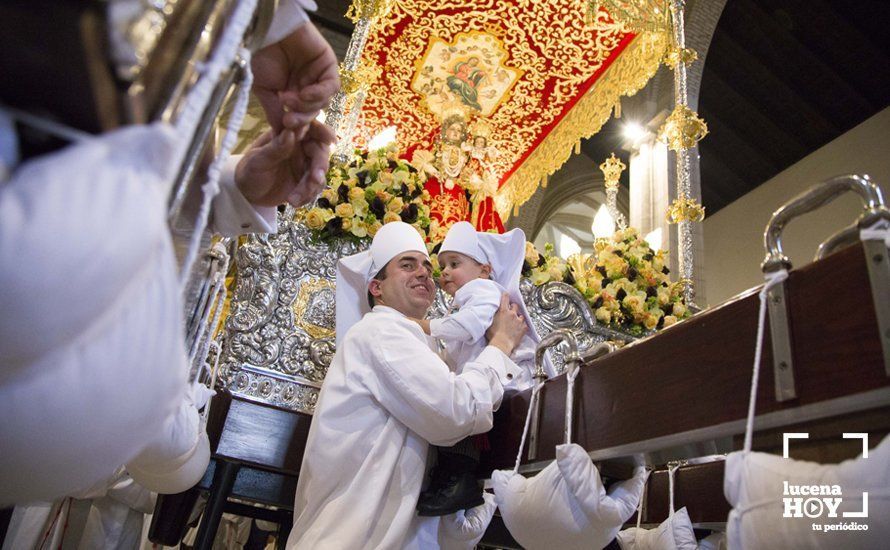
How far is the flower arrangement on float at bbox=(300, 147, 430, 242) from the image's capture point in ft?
8.99

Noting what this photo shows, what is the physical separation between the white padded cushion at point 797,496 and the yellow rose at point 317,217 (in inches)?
81.0

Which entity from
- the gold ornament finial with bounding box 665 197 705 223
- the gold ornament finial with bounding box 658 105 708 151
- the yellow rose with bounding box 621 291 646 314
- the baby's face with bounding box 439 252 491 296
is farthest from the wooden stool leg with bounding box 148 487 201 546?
the gold ornament finial with bounding box 658 105 708 151

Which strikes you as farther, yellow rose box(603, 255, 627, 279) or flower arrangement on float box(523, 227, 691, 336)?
yellow rose box(603, 255, 627, 279)

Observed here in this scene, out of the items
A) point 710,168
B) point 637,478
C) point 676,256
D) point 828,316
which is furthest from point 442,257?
point 710,168

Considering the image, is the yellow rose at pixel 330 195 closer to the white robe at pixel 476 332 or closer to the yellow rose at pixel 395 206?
the yellow rose at pixel 395 206

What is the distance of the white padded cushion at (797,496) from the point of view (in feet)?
2.48

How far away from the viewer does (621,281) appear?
3133mm

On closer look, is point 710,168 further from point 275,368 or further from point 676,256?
point 275,368

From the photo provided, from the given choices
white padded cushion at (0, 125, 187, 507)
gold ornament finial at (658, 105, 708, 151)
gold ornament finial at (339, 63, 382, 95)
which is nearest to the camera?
white padded cushion at (0, 125, 187, 507)

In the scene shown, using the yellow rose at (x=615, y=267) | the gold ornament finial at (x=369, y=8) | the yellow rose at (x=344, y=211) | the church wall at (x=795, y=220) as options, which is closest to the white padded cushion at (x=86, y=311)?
the yellow rose at (x=344, y=211)

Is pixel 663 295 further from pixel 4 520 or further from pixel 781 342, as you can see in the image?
pixel 4 520

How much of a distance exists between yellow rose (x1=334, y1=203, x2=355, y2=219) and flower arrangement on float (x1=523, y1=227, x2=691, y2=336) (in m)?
0.85

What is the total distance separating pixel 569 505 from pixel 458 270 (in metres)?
1.39

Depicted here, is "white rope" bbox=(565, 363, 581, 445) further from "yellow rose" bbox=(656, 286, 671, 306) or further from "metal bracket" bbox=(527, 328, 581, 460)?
"yellow rose" bbox=(656, 286, 671, 306)
